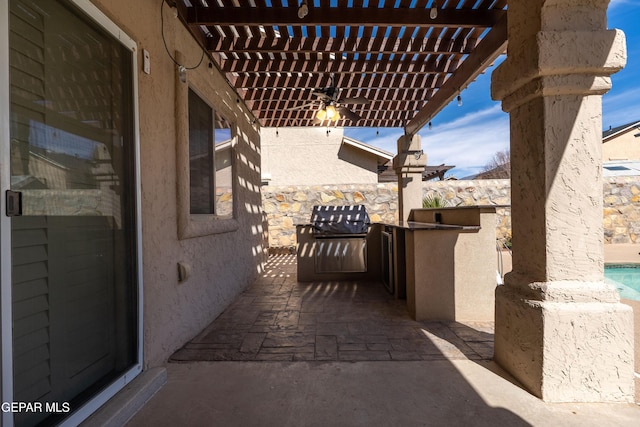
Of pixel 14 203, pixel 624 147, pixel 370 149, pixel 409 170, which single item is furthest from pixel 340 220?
pixel 624 147

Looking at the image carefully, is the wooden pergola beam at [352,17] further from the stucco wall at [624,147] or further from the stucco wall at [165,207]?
the stucco wall at [624,147]

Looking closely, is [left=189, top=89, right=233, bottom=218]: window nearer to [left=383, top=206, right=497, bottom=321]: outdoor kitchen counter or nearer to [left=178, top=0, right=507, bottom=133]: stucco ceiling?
[left=178, top=0, right=507, bottom=133]: stucco ceiling

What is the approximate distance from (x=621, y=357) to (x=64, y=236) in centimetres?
326

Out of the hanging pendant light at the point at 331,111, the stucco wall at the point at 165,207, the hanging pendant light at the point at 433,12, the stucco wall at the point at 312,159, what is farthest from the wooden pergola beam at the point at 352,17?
the stucco wall at the point at 312,159

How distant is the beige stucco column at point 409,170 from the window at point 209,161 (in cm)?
370

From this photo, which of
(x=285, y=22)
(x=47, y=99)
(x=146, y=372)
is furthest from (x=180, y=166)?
(x=285, y=22)

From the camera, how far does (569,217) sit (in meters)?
1.93

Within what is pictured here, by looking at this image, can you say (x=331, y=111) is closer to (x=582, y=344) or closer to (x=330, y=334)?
(x=330, y=334)

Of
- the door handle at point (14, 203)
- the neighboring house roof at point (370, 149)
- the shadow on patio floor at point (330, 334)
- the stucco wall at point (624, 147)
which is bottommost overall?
the shadow on patio floor at point (330, 334)

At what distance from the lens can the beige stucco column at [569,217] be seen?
6.14 feet

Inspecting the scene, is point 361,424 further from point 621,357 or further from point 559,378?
point 621,357

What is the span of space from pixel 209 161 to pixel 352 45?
222 centimetres

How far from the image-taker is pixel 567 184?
1926mm

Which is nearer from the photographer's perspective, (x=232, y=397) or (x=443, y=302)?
(x=232, y=397)
